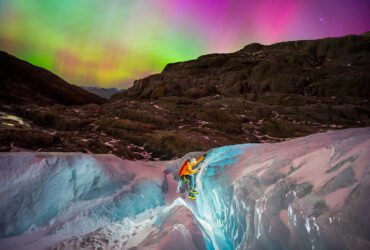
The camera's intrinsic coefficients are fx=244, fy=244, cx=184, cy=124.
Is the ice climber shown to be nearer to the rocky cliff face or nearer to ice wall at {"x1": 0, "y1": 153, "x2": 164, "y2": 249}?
ice wall at {"x1": 0, "y1": 153, "x2": 164, "y2": 249}

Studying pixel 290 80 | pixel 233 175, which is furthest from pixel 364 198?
pixel 290 80

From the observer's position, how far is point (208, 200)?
39.9 ft

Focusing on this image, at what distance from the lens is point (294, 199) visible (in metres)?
5.98

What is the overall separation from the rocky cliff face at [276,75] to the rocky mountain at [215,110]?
315 millimetres

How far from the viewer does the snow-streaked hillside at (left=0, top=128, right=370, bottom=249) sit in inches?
201

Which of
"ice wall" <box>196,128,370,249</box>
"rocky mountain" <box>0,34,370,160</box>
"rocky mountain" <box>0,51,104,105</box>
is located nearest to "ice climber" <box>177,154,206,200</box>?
"ice wall" <box>196,128,370,249</box>

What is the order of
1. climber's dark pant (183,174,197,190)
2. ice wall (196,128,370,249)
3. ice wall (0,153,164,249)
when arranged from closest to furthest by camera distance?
ice wall (196,128,370,249), ice wall (0,153,164,249), climber's dark pant (183,174,197,190)

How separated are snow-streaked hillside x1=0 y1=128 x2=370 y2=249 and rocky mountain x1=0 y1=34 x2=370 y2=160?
24577mm

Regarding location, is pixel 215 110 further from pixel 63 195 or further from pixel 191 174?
pixel 63 195

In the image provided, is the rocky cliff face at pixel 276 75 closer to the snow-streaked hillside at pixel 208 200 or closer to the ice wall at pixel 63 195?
the ice wall at pixel 63 195

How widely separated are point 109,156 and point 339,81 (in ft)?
266

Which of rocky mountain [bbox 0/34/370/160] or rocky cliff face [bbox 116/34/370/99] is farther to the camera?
rocky cliff face [bbox 116/34/370/99]

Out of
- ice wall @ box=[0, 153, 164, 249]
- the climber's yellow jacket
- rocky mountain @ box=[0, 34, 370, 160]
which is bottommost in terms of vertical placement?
ice wall @ box=[0, 153, 164, 249]

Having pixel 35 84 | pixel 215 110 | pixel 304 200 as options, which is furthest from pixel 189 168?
pixel 35 84
